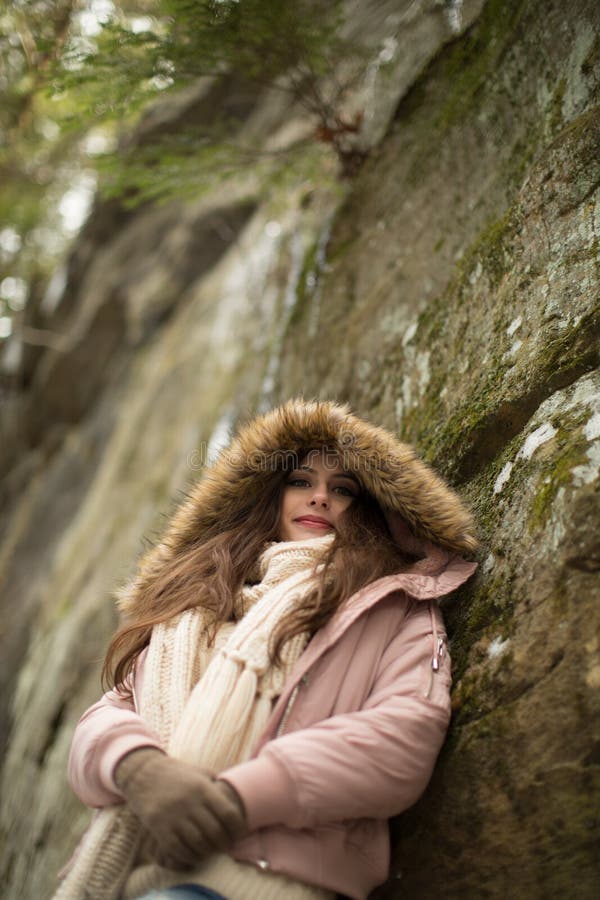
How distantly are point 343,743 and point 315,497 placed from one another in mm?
1227

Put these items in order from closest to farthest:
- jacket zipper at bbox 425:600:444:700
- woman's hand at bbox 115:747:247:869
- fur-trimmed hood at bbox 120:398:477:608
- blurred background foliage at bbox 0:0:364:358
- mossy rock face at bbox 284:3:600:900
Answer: woman's hand at bbox 115:747:247:869 < mossy rock face at bbox 284:3:600:900 < jacket zipper at bbox 425:600:444:700 < fur-trimmed hood at bbox 120:398:477:608 < blurred background foliage at bbox 0:0:364:358

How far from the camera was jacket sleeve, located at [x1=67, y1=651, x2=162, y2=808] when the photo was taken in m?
2.28

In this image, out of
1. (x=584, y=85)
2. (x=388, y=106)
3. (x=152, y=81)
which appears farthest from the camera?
(x=388, y=106)

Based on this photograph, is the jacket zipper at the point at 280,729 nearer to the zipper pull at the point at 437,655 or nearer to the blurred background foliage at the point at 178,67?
the zipper pull at the point at 437,655

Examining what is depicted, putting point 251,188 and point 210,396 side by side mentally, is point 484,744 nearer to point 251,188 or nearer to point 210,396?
point 210,396

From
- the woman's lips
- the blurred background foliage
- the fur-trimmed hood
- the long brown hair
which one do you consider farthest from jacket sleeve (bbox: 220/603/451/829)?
the blurred background foliage

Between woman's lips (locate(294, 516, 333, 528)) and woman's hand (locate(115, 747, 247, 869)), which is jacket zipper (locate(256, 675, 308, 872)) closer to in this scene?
woman's hand (locate(115, 747, 247, 869))

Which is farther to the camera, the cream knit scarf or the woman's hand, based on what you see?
the cream knit scarf

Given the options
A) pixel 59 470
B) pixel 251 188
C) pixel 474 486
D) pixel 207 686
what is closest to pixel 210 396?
pixel 251 188

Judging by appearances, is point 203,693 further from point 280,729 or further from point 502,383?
point 502,383

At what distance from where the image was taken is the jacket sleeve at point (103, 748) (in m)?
2.28

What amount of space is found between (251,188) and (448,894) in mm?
8087

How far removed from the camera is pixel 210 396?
736 centimetres

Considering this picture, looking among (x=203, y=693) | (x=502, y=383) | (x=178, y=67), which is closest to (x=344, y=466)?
(x=502, y=383)
